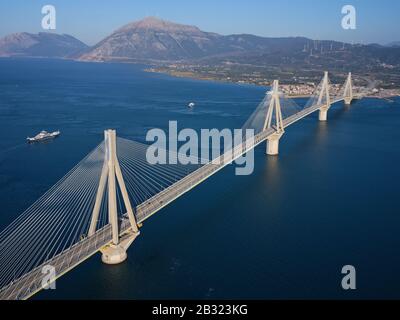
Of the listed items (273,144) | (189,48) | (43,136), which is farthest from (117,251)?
(189,48)

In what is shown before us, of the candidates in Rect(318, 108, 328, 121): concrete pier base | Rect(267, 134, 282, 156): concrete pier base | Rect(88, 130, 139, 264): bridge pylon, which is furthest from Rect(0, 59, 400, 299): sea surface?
Rect(318, 108, 328, 121): concrete pier base

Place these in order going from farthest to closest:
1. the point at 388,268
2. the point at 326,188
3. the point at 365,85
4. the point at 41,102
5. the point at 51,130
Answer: the point at 365,85, the point at 41,102, the point at 51,130, the point at 326,188, the point at 388,268

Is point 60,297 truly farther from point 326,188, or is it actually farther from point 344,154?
point 344,154

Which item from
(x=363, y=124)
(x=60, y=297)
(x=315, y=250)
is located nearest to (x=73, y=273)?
(x=60, y=297)

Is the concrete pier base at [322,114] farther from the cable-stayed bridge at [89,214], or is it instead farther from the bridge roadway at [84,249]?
the bridge roadway at [84,249]

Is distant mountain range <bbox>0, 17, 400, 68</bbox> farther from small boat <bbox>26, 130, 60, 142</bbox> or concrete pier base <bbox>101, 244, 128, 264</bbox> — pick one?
concrete pier base <bbox>101, 244, 128, 264</bbox>

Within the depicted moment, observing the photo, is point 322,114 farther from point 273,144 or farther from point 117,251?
point 117,251
